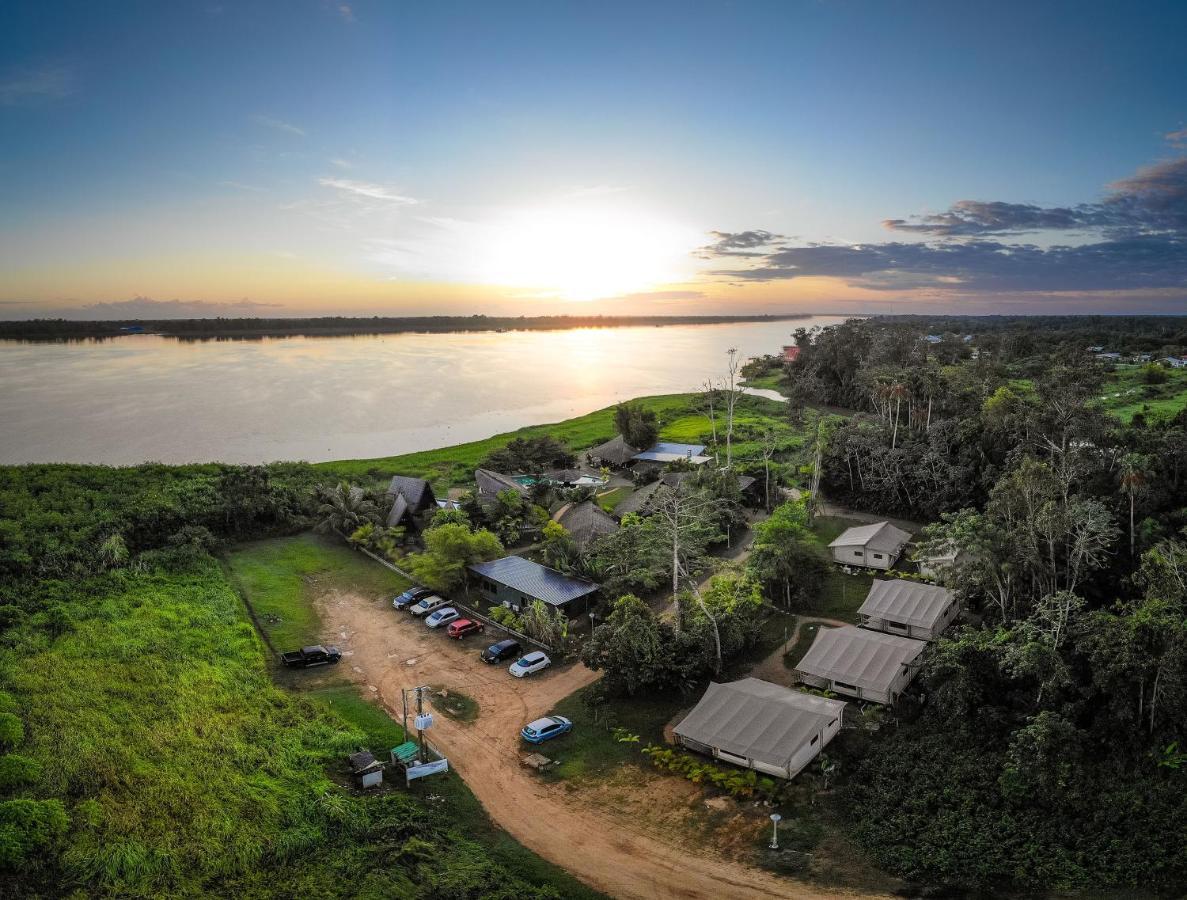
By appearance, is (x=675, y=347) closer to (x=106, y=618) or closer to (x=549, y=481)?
(x=549, y=481)

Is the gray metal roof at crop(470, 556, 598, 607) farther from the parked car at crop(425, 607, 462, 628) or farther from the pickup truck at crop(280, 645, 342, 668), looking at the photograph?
the pickup truck at crop(280, 645, 342, 668)

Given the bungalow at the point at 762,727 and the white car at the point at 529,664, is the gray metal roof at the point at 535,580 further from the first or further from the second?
the bungalow at the point at 762,727

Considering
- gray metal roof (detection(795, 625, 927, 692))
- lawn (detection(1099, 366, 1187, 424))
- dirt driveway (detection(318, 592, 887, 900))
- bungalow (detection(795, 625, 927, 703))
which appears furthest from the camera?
lawn (detection(1099, 366, 1187, 424))

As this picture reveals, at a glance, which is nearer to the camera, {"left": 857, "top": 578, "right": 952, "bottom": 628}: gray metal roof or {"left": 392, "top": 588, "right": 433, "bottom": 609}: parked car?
{"left": 857, "top": 578, "right": 952, "bottom": 628}: gray metal roof

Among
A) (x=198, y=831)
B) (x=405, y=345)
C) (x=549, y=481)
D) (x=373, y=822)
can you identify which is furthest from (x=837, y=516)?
(x=405, y=345)

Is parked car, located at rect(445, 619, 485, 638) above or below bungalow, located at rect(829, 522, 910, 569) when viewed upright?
below

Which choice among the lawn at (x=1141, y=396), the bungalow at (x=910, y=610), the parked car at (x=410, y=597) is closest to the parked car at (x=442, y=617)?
the parked car at (x=410, y=597)

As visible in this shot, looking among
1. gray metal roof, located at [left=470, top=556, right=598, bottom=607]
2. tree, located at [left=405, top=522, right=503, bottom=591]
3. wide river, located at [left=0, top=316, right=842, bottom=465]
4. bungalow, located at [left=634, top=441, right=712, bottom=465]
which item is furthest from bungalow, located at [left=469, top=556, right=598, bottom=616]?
wide river, located at [left=0, top=316, right=842, bottom=465]
